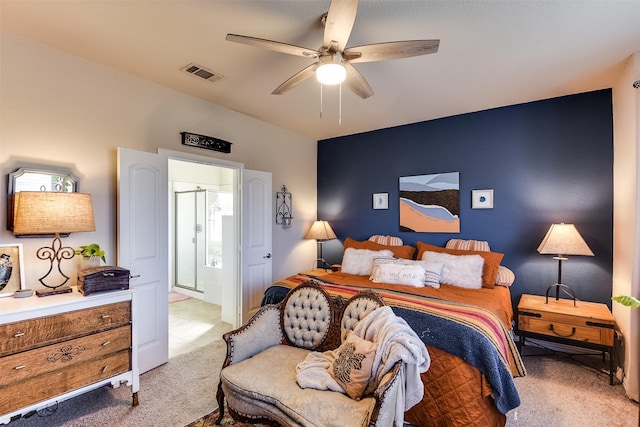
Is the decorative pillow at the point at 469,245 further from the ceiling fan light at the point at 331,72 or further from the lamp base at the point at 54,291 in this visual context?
the lamp base at the point at 54,291

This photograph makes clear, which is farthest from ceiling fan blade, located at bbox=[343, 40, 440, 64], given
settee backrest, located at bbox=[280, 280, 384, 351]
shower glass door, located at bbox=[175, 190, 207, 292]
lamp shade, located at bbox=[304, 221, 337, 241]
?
shower glass door, located at bbox=[175, 190, 207, 292]

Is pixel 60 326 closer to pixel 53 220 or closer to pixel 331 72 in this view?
pixel 53 220

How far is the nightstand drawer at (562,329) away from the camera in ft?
8.61

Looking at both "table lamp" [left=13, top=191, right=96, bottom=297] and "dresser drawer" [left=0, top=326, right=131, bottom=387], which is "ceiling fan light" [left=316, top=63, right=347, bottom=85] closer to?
"table lamp" [left=13, top=191, right=96, bottom=297]

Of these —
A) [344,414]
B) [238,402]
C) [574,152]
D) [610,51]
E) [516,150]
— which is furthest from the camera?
[516,150]

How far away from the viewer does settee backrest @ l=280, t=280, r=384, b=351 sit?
7.07 ft

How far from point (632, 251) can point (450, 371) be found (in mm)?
1928

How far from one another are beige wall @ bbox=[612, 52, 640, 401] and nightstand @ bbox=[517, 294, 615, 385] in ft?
0.43

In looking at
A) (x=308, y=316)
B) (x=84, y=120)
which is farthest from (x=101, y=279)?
(x=308, y=316)

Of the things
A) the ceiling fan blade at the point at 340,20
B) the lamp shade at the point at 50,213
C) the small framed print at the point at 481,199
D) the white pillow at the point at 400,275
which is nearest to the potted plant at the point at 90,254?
the lamp shade at the point at 50,213

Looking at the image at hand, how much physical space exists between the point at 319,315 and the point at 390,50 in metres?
1.89

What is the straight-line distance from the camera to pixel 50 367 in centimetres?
196

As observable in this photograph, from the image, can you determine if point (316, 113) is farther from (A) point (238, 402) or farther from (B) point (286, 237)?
(A) point (238, 402)

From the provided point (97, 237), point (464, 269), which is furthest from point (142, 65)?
point (464, 269)
